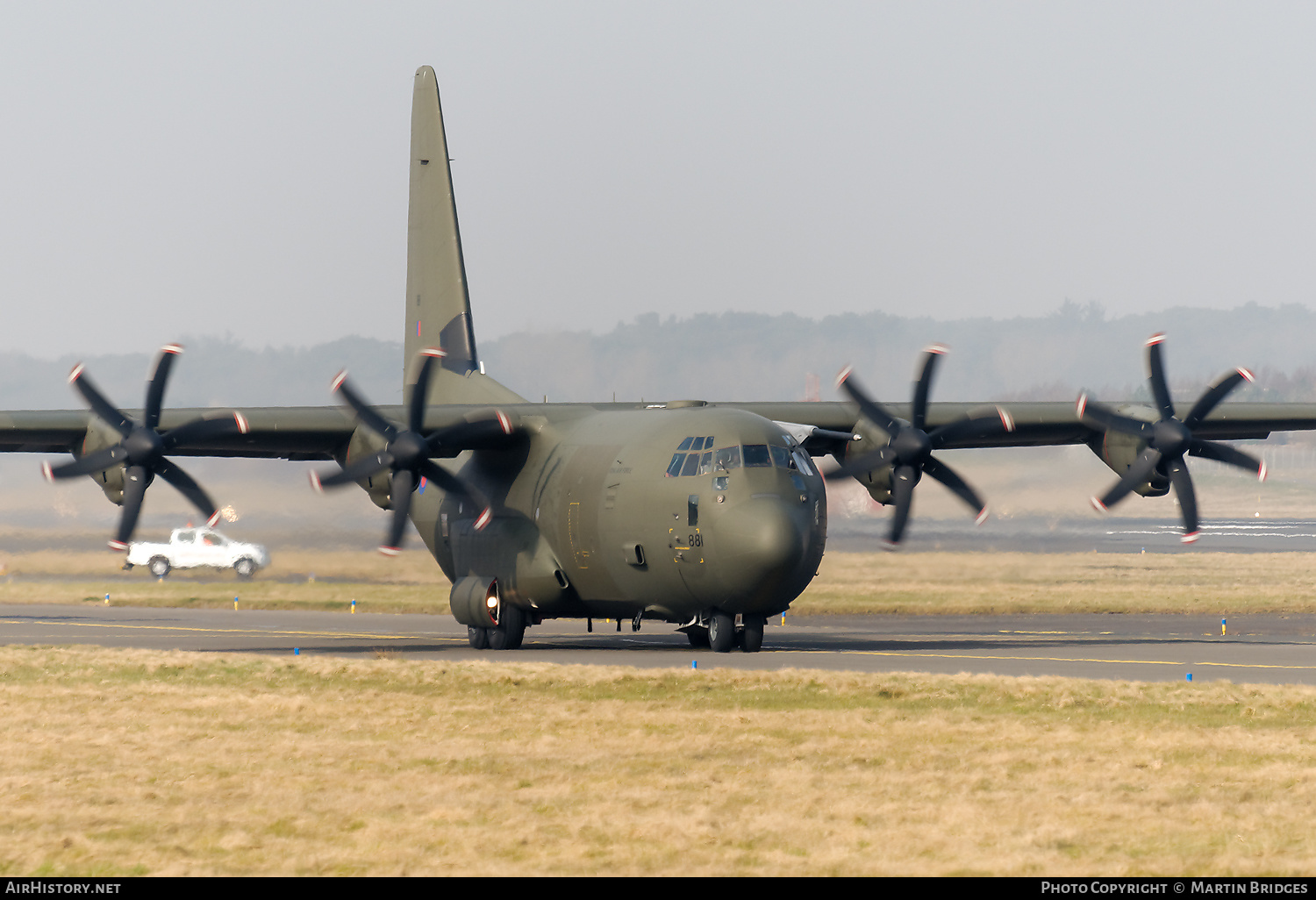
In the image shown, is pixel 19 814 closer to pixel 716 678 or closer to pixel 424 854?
pixel 424 854

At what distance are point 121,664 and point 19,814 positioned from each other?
13.4 metres

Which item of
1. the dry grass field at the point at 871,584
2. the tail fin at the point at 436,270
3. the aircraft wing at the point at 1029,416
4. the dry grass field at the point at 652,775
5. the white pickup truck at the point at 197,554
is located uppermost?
the tail fin at the point at 436,270

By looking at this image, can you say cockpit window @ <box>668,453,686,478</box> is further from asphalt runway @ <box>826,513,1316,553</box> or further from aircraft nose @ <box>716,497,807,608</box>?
asphalt runway @ <box>826,513,1316,553</box>

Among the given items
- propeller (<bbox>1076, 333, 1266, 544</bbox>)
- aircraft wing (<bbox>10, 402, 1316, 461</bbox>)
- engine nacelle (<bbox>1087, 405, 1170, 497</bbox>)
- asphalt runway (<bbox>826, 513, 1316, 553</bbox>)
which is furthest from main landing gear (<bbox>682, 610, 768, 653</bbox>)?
asphalt runway (<bbox>826, 513, 1316, 553</bbox>)

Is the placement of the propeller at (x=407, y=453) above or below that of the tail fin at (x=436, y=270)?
below

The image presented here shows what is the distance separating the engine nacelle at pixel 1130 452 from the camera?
3064cm

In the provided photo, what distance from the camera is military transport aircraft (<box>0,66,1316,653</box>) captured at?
83.8 feet

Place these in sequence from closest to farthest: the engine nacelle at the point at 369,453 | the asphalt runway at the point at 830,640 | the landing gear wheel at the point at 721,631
Result: 1. the asphalt runway at the point at 830,640
2. the landing gear wheel at the point at 721,631
3. the engine nacelle at the point at 369,453

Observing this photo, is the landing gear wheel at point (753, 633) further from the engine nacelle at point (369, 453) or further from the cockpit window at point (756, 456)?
the engine nacelle at point (369, 453)

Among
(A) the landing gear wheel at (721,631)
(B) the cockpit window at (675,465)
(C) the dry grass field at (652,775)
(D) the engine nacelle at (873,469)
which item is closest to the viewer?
(C) the dry grass field at (652,775)

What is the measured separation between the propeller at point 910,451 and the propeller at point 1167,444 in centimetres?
278

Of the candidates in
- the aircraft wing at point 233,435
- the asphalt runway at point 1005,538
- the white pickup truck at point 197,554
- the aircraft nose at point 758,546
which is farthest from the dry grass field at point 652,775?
the white pickup truck at point 197,554

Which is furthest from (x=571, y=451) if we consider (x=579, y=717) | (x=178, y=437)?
(x=579, y=717)

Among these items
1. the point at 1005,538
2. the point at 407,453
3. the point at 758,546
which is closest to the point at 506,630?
the point at 407,453
